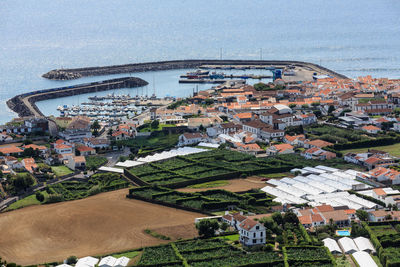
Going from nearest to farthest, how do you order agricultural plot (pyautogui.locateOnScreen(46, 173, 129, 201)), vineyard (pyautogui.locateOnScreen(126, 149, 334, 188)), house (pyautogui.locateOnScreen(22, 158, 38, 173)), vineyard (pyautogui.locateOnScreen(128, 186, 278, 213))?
vineyard (pyautogui.locateOnScreen(128, 186, 278, 213)) < agricultural plot (pyautogui.locateOnScreen(46, 173, 129, 201)) < vineyard (pyautogui.locateOnScreen(126, 149, 334, 188)) < house (pyautogui.locateOnScreen(22, 158, 38, 173))

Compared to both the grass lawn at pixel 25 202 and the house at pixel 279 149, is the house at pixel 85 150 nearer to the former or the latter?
the grass lawn at pixel 25 202

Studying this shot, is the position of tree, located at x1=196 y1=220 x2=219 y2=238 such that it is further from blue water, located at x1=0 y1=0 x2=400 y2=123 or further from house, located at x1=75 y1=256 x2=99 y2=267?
blue water, located at x1=0 y1=0 x2=400 y2=123

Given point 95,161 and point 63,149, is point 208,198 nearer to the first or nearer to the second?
point 95,161

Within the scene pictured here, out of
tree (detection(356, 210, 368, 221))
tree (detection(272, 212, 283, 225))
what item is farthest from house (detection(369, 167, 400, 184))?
tree (detection(272, 212, 283, 225))

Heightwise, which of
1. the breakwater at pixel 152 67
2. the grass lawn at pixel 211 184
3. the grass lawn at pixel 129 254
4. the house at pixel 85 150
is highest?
the breakwater at pixel 152 67

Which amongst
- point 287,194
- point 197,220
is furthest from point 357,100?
point 197,220

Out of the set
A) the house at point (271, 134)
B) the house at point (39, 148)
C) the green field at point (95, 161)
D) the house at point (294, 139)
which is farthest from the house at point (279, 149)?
the house at point (39, 148)

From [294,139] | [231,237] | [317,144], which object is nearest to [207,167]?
[317,144]
